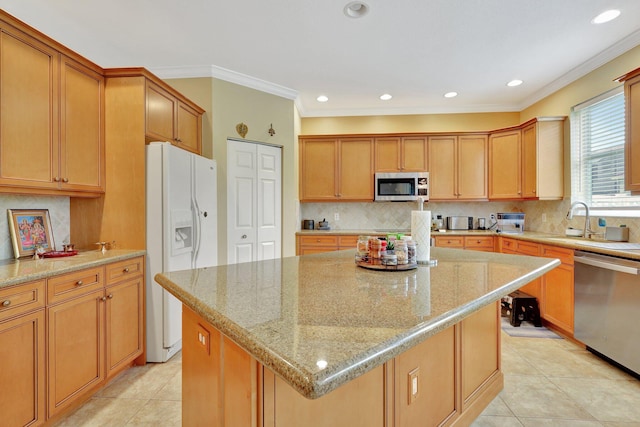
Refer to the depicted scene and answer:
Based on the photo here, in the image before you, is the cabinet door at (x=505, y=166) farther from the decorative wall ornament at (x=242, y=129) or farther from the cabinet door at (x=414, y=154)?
the decorative wall ornament at (x=242, y=129)

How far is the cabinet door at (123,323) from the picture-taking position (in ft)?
7.02

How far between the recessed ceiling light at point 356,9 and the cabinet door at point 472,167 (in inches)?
107

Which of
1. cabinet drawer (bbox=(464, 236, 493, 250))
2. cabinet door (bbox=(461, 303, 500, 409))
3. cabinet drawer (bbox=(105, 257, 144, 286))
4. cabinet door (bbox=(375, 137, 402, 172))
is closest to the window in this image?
cabinet drawer (bbox=(464, 236, 493, 250))

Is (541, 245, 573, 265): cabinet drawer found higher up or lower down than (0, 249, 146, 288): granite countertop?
lower down

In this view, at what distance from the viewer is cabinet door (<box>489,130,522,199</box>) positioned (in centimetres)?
419

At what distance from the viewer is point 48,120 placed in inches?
80.3

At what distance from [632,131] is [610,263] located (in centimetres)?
107

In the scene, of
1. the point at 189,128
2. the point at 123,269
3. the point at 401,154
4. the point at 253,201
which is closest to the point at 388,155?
the point at 401,154

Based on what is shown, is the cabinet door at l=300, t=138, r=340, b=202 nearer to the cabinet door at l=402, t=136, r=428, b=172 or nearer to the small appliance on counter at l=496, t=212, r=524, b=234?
the cabinet door at l=402, t=136, r=428, b=172

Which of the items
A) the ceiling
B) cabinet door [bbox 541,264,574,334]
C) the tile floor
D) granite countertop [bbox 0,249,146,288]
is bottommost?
the tile floor

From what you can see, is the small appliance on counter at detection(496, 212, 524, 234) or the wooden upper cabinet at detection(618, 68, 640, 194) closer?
the wooden upper cabinet at detection(618, 68, 640, 194)

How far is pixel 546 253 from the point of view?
3.18 meters

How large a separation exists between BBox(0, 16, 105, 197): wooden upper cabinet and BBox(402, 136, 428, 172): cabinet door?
12.3ft

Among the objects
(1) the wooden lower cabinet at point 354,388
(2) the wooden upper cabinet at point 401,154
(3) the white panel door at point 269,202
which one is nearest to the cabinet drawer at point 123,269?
(1) the wooden lower cabinet at point 354,388
